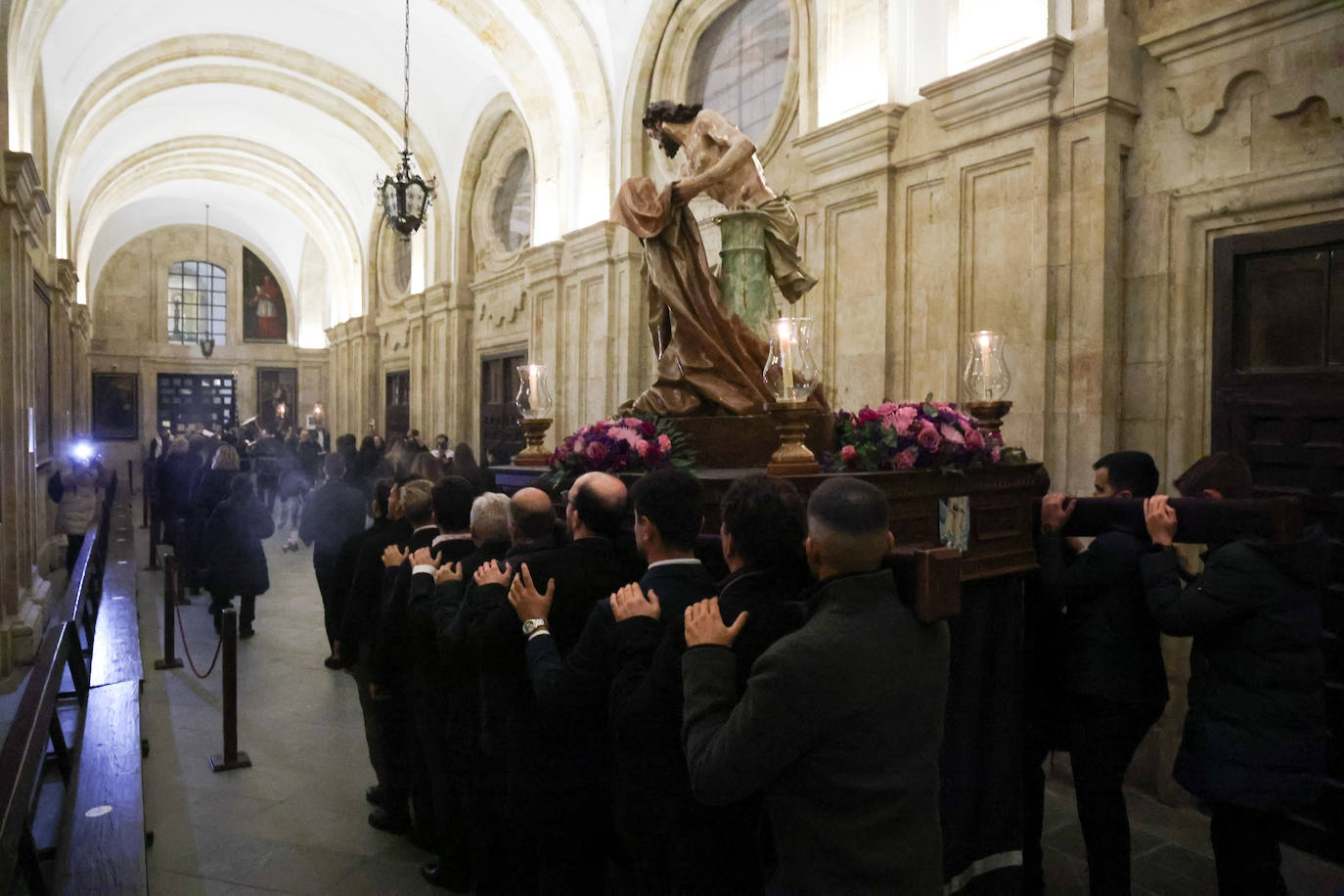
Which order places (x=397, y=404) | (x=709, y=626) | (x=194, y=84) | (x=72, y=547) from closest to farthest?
(x=709, y=626), (x=72, y=547), (x=194, y=84), (x=397, y=404)

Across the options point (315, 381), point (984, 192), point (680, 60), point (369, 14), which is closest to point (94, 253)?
point (315, 381)

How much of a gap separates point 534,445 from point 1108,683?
Answer: 10.4 feet

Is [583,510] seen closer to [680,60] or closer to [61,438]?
[680,60]

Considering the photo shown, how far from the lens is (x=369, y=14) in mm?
13477

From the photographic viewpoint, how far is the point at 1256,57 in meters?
4.77

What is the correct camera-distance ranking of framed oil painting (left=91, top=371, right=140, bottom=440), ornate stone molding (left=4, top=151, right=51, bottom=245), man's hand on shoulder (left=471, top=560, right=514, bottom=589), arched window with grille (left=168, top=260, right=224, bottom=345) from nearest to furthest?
man's hand on shoulder (left=471, top=560, right=514, bottom=589), ornate stone molding (left=4, top=151, right=51, bottom=245), framed oil painting (left=91, top=371, right=140, bottom=440), arched window with grille (left=168, top=260, right=224, bottom=345)

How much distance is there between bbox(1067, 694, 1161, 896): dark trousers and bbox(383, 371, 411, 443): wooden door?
16634mm

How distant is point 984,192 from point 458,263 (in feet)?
37.4

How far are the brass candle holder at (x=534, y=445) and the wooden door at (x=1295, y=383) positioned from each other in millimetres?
3640

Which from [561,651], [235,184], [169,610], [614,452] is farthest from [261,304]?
[561,651]

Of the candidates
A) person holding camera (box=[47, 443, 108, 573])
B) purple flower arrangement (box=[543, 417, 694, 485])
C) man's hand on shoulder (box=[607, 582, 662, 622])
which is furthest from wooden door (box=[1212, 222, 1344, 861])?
person holding camera (box=[47, 443, 108, 573])

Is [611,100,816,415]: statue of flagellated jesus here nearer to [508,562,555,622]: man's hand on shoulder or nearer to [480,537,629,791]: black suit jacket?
[480,537,629,791]: black suit jacket

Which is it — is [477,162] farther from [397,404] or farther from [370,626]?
[370,626]

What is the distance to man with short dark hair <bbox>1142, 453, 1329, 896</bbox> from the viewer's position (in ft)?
9.48
